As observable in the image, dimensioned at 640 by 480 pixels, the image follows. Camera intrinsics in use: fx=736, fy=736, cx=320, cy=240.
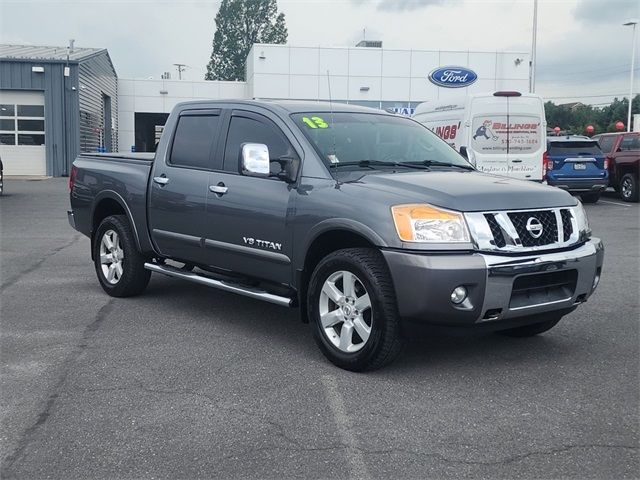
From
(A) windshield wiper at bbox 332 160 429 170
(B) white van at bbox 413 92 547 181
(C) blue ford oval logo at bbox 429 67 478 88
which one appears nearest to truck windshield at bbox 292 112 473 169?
(A) windshield wiper at bbox 332 160 429 170

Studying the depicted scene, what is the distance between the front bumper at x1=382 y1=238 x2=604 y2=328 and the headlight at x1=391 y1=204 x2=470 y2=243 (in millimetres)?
109

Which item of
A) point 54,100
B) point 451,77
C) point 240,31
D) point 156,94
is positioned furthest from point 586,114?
point 54,100

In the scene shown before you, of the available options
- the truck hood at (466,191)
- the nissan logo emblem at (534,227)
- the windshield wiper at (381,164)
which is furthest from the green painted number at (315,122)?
the nissan logo emblem at (534,227)

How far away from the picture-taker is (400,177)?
5.07 m

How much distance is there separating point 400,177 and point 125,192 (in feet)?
9.86

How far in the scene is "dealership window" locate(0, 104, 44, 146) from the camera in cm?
2956

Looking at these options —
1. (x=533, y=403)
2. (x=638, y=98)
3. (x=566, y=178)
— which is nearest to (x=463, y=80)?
(x=566, y=178)

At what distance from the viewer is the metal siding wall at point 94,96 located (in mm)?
30734

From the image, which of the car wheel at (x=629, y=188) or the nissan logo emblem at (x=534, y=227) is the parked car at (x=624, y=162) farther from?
the nissan logo emblem at (x=534, y=227)

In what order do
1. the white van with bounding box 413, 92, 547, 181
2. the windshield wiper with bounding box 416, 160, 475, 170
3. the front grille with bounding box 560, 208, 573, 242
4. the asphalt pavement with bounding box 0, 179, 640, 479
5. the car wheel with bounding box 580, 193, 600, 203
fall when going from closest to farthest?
the asphalt pavement with bounding box 0, 179, 640, 479 < the front grille with bounding box 560, 208, 573, 242 < the windshield wiper with bounding box 416, 160, 475, 170 < the white van with bounding box 413, 92, 547, 181 < the car wheel with bounding box 580, 193, 600, 203

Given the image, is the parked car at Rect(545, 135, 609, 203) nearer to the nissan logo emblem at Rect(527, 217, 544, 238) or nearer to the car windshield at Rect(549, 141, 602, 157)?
the car windshield at Rect(549, 141, 602, 157)

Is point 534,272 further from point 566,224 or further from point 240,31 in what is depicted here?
point 240,31

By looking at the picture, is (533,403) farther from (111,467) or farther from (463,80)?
(463,80)

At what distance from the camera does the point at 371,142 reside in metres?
5.73
